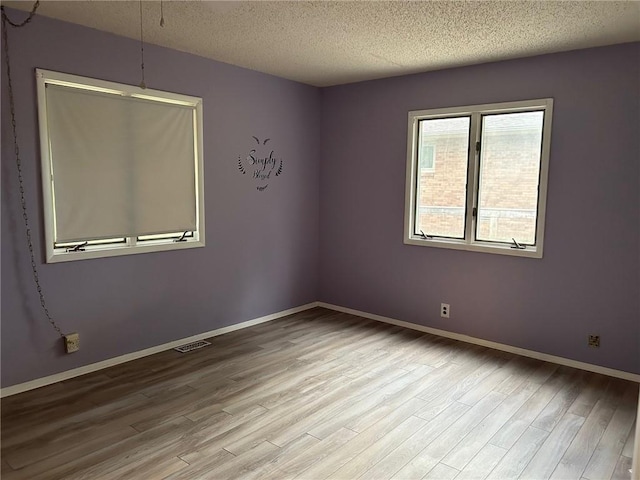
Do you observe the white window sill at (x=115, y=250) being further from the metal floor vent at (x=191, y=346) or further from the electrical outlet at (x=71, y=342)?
the metal floor vent at (x=191, y=346)

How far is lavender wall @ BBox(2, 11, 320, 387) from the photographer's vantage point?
3.13 meters

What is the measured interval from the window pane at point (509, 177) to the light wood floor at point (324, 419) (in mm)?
1141

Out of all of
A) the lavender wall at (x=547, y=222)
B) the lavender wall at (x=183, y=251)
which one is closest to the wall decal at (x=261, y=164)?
the lavender wall at (x=183, y=251)

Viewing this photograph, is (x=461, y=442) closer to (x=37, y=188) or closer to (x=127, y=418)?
(x=127, y=418)

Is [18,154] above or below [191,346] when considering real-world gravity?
above

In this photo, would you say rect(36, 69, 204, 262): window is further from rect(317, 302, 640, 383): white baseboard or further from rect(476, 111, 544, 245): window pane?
rect(476, 111, 544, 245): window pane

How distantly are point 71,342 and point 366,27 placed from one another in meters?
3.14

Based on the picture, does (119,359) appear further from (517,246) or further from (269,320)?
(517,246)

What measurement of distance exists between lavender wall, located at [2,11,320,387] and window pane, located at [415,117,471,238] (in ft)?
4.38

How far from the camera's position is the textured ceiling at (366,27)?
9.34ft

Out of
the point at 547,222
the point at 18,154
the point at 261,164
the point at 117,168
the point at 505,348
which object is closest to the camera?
the point at 18,154

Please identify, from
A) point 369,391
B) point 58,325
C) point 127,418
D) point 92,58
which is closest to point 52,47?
point 92,58

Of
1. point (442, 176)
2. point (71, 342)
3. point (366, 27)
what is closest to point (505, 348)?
point (442, 176)

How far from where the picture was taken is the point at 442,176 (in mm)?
4543
